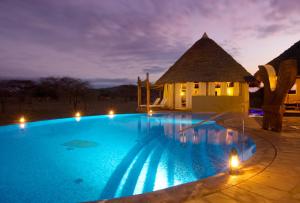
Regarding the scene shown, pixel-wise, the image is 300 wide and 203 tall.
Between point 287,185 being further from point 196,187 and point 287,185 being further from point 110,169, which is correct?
point 110,169

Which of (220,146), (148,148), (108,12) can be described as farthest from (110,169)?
(108,12)

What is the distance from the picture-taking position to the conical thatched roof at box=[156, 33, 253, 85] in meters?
18.8

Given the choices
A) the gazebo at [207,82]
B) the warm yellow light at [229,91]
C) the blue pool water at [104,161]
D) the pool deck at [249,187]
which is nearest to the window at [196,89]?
the gazebo at [207,82]

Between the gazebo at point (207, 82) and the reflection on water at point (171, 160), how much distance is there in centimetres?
814

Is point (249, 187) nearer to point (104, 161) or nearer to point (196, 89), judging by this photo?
point (104, 161)

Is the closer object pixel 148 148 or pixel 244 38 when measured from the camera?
pixel 148 148

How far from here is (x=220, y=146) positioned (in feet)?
25.0

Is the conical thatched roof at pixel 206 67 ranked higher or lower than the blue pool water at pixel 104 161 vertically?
higher

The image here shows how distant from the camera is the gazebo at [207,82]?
1791 cm

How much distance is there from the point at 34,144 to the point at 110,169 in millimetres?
4847

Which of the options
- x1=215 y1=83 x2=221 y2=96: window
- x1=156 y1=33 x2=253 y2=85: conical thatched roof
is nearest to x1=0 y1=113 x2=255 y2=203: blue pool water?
x1=156 y1=33 x2=253 y2=85: conical thatched roof

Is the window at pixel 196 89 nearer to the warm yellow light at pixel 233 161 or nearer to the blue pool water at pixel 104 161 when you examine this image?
the blue pool water at pixel 104 161

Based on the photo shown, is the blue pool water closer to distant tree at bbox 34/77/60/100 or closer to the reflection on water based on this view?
the reflection on water

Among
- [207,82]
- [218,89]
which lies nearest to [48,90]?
[207,82]
